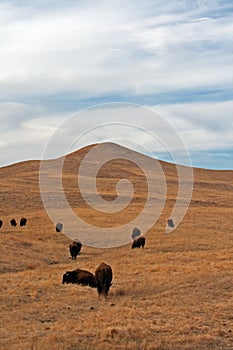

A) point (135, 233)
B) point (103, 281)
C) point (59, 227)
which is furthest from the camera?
point (59, 227)

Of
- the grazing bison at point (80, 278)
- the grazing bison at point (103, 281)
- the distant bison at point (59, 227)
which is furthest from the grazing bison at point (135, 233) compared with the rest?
the grazing bison at point (103, 281)

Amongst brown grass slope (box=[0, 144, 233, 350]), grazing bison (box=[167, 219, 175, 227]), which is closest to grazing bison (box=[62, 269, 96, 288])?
brown grass slope (box=[0, 144, 233, 350])

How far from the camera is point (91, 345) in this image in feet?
38.0

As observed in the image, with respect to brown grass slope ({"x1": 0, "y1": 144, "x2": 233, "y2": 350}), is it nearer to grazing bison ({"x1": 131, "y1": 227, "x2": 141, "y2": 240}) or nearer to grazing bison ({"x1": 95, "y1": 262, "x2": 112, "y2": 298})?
grazing bison ({"x1": 95, "y1": 262, "x2": 112, "y2": 298})

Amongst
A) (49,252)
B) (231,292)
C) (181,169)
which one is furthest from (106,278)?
(181,169)

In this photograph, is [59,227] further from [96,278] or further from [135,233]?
[96,278]

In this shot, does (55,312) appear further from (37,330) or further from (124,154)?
(124,154)

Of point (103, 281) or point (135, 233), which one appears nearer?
point (103, 281)

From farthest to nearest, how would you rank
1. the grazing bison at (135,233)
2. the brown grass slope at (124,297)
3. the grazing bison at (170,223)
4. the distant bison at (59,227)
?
the grazing bison at (170,223) < the distant bison at (59,227) < the grazing bison at (135,233) < the brown grass slope at (124,297)

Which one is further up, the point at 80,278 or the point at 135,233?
the point at 135,233

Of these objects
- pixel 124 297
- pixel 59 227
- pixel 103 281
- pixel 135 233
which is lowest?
pixel 124 297

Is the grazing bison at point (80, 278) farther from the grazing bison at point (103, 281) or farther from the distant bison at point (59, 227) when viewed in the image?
the distant bison at point (59, 227)

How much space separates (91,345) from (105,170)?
9772cm

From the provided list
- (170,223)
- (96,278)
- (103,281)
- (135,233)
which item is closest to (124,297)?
(103,281)
